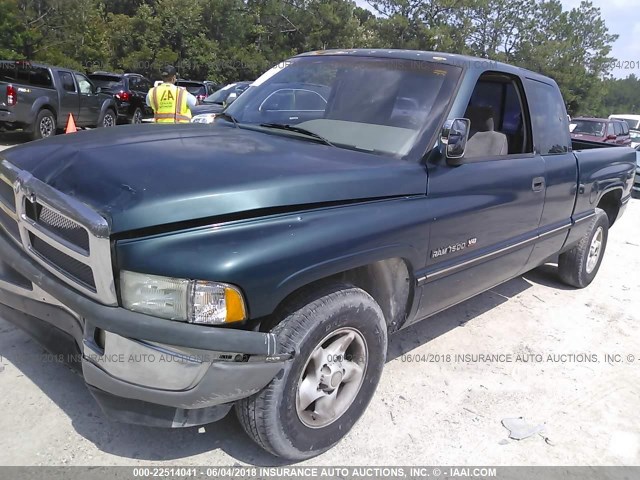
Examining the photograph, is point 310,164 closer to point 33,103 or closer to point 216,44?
point 33,103

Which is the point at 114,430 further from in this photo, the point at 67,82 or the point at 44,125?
the point at 67,82

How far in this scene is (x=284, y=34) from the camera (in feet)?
137

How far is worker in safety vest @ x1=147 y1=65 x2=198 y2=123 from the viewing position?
7.14 metres

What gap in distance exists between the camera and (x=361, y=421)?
304 centimetres

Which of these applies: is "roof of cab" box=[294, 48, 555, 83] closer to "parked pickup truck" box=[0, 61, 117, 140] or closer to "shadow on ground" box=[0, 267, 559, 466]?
"shadow on ground" box=[0, 267, 559, 466]

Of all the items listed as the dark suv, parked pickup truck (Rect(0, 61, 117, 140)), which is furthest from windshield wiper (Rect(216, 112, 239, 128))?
the dark suv

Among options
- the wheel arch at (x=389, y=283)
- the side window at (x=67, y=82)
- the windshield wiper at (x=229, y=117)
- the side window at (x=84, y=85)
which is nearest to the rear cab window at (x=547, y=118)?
the wheel arch at (x=389, y=283)

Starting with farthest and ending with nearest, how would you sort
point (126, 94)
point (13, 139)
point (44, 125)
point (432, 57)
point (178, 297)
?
point (126, 94), point (13, 139), point (44, 125), point (432, 57), point (178, 297)

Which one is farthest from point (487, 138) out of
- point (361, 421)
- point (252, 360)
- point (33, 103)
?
point (33, 103)

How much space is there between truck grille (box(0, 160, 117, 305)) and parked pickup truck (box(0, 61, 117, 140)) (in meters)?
9.59

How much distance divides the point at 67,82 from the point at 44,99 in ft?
3.93

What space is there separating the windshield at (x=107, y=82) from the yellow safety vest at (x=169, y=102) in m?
11.0

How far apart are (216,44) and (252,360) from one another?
125ft

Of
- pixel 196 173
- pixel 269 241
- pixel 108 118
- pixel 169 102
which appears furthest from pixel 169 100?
pixel 108 118
